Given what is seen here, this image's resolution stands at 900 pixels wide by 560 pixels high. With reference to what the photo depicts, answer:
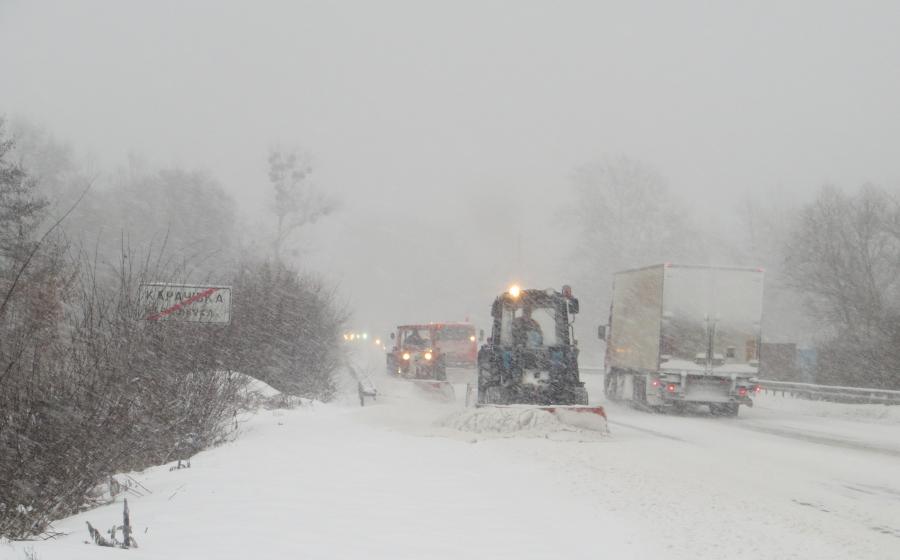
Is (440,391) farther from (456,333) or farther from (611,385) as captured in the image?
(456,333)

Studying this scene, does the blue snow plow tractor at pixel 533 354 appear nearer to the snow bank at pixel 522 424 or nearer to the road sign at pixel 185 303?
the snow bank at pixel 522 424

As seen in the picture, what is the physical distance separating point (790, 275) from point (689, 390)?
68.1 feet

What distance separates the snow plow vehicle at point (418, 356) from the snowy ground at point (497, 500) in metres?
14.6

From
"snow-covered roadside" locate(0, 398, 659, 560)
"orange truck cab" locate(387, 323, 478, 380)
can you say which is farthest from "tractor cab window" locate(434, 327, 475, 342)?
"snow-covered roadside" locate(0, 398, 659, 560)

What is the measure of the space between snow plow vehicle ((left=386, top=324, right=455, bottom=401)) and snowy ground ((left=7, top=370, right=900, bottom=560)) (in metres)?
14.6

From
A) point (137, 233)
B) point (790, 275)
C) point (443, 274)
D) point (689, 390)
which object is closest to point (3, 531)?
point (689, 390)

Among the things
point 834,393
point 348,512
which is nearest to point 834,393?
point 834,393

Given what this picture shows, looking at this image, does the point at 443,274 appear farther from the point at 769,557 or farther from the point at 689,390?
the point at 769,557

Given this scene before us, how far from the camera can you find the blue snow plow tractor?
47.8ft

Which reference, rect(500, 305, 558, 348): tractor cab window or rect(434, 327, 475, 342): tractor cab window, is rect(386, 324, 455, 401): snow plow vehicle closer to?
rect(434, 327, 475, 342): tractor cab window

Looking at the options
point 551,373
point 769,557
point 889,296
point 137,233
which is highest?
point 137,233

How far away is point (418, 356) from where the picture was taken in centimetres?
2836

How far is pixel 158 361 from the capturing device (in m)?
8.39

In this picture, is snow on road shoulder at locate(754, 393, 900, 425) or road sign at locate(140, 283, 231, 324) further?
snow on road shoulder at locate(754, 393, 900, 425)
